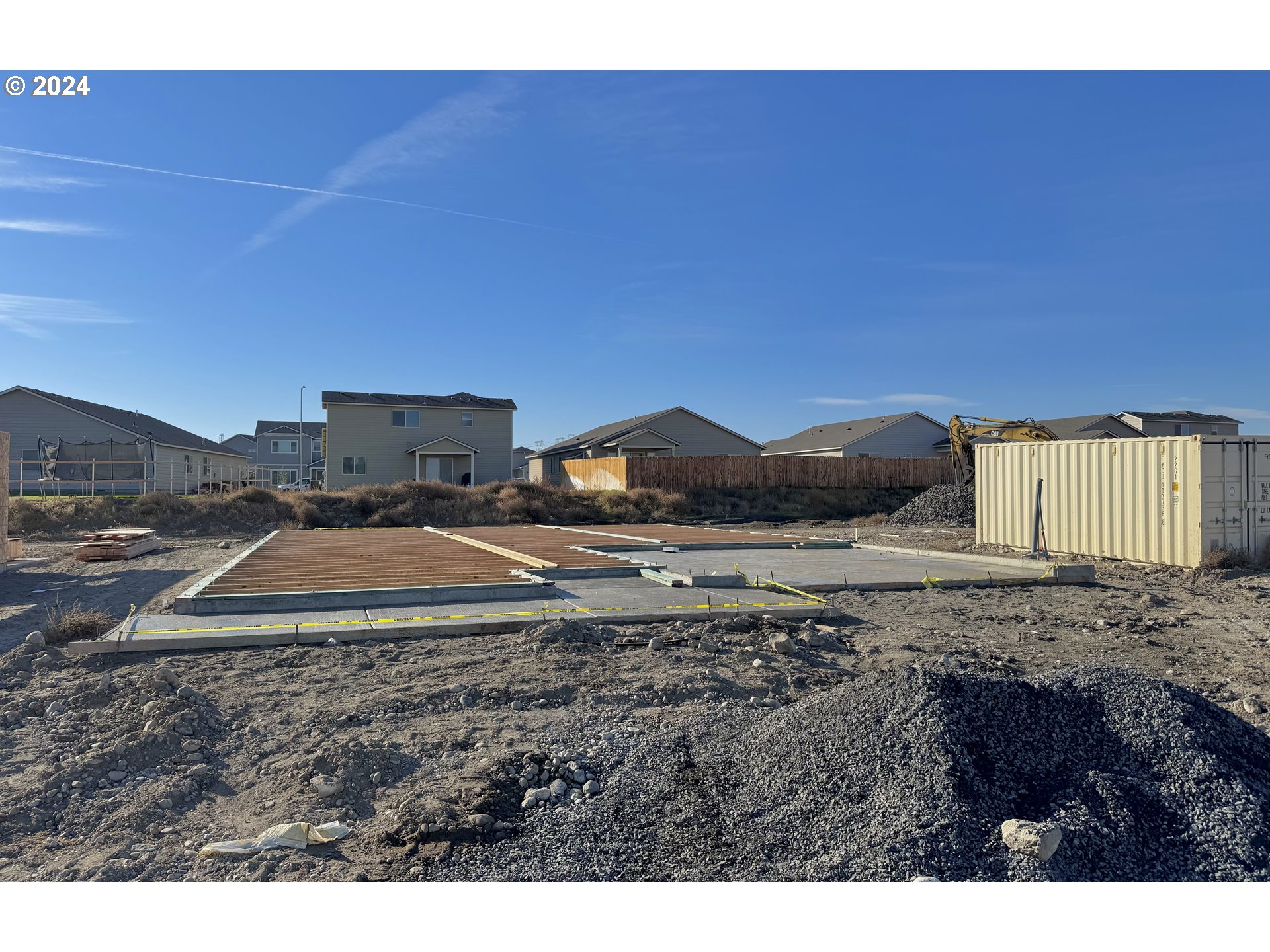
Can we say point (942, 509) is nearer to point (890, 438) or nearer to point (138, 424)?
point (890, 438)

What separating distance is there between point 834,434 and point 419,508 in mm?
31497

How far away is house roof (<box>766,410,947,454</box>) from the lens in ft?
156

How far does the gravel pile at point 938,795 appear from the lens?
329cm

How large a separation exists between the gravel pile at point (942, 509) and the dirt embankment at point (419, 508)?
702 cm

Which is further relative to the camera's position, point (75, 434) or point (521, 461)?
point (521, 461)

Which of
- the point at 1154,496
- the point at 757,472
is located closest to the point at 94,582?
the point at 1154,496

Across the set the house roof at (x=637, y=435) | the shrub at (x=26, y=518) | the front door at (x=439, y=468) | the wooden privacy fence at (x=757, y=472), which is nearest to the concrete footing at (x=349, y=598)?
the shrub at (x=26, y=518)

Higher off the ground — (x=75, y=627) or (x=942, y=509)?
(x=942, y=509)

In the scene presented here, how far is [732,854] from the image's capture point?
11.1 feet

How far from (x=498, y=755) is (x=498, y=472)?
36.7m

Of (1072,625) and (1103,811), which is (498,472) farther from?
(1103,811)

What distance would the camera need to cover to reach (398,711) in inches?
207

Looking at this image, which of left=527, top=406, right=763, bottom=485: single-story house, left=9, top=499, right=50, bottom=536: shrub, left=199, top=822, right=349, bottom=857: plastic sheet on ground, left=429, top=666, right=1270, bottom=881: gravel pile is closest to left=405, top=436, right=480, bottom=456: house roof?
left=527, top=406, right=763, bottom=485: single-story house

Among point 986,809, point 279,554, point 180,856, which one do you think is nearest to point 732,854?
point 986,809
